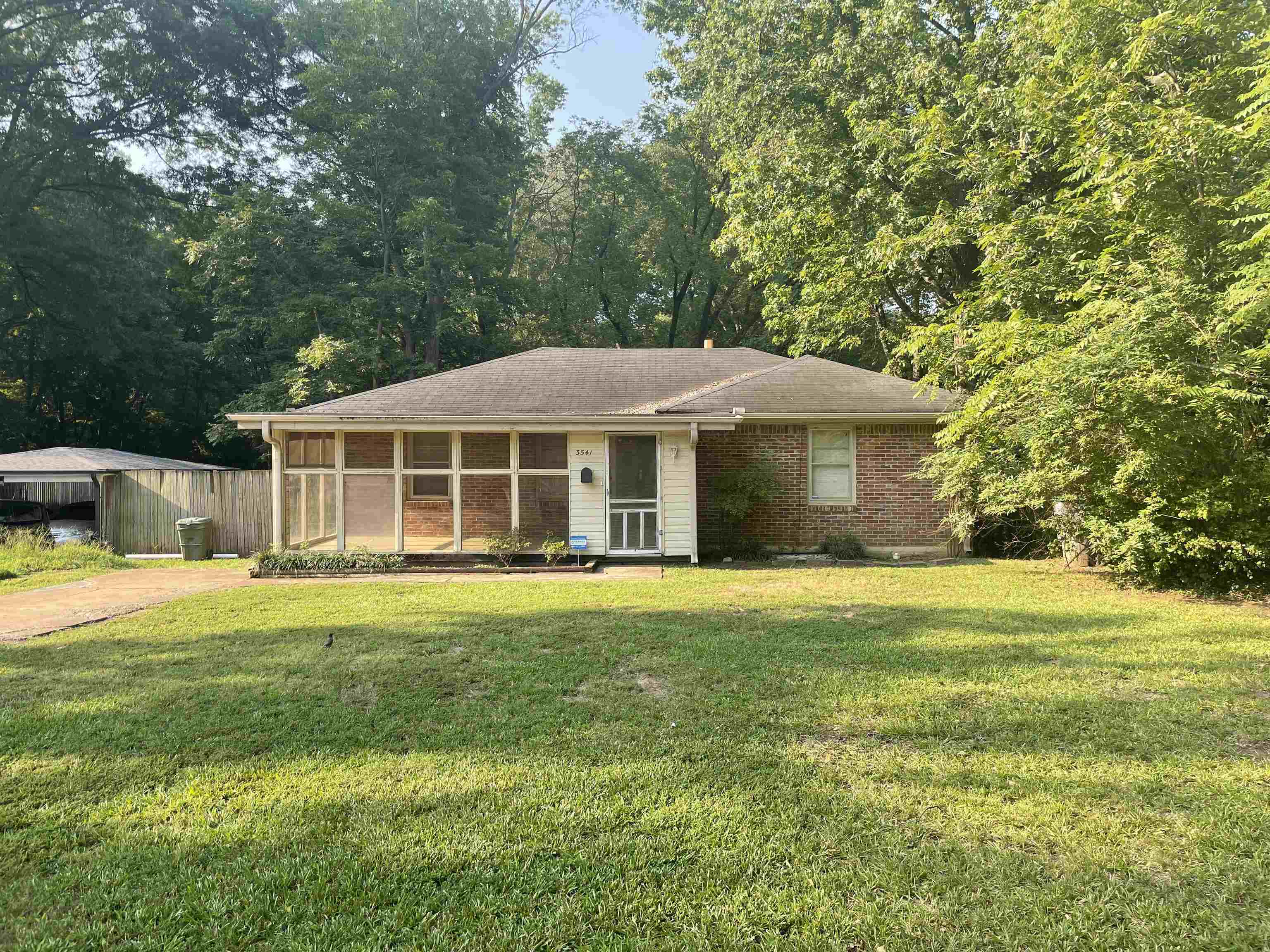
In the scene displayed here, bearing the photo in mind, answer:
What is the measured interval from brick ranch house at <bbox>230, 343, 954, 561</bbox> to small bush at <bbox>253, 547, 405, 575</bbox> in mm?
312

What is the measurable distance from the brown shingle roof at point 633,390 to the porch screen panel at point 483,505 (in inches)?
46.2

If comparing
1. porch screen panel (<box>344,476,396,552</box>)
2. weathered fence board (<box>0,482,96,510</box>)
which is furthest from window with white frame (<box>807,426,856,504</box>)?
weathered fence board (<box>0,482,96,510</box>)

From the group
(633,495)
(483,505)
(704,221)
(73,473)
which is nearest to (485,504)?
(483,505)

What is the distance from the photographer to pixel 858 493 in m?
12.6

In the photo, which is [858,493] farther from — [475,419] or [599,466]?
[475,419]

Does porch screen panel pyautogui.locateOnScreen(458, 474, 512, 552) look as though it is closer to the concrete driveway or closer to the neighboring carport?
the concrete driveway

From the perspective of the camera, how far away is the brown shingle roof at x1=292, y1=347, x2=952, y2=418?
40.3ft

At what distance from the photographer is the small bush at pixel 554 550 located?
11.3 m

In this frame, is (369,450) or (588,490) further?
(369,450)

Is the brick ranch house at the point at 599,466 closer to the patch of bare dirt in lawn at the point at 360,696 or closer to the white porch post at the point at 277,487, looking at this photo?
the white porch post at the point at 277,487

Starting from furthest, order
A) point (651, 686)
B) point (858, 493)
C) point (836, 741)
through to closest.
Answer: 1. point (858, 493)
2. point (651, 686)
3. point (836, 741)

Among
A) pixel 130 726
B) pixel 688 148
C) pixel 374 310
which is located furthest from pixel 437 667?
pixel 688 148

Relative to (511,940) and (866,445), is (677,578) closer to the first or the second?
(866,445)

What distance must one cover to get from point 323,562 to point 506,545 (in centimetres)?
297
